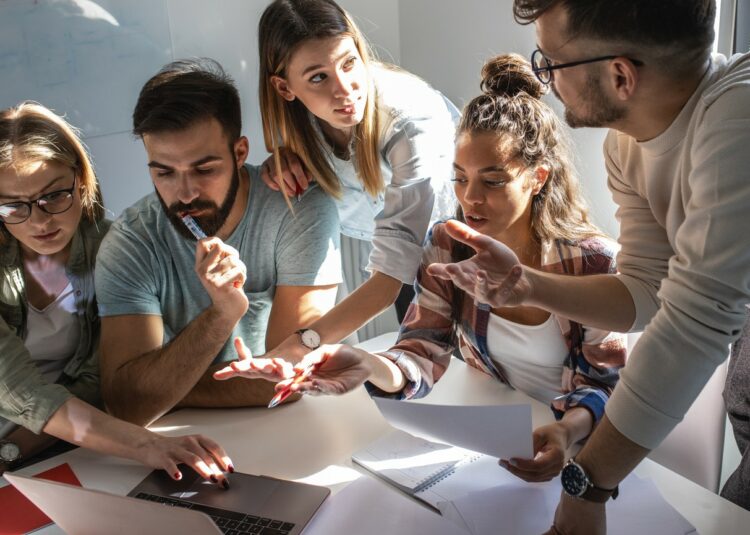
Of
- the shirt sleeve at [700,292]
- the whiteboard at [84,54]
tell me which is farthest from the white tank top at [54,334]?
the shirt sleeve at [700,292]

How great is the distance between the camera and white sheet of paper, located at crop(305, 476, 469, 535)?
106 centimetres

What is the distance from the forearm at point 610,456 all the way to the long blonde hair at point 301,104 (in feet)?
2.72

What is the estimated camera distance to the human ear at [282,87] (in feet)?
4.98

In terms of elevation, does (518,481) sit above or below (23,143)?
below

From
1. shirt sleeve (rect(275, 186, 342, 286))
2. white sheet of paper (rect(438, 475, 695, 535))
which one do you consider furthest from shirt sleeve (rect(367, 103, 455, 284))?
white sheet of paper (rect(438, 475, 695, 535))

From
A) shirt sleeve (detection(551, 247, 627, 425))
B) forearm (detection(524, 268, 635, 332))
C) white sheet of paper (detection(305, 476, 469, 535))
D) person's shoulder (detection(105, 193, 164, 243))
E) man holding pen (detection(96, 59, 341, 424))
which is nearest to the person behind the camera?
white sheet of paper (detection(305, 476, 469, 535))

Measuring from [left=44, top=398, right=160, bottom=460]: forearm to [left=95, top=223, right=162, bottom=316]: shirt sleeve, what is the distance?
0.88 ft

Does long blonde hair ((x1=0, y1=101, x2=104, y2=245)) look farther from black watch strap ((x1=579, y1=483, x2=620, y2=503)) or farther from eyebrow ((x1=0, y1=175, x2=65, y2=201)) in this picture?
black watch strap ((x1=579, y1=483, x2=620, y2=503))

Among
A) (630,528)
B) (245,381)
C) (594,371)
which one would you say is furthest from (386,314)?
(630,528)

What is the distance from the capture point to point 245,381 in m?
1.48

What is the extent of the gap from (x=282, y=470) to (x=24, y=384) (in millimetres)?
507

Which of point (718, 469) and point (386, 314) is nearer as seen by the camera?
point (718, 469)

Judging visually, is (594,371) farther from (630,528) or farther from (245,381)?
(245,381)

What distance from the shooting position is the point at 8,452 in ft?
4.47
